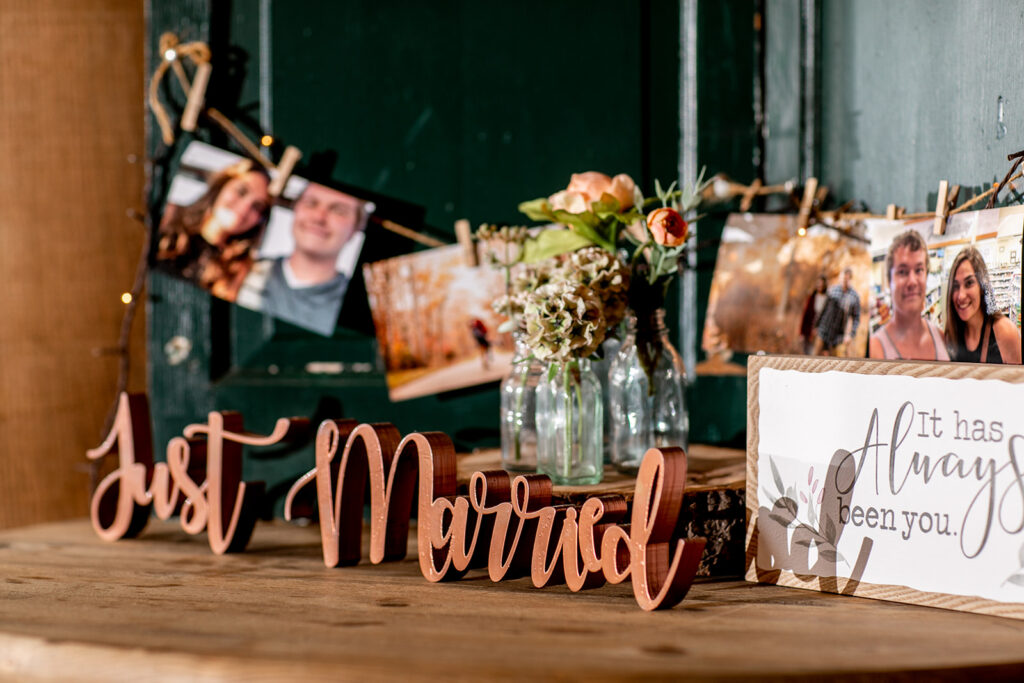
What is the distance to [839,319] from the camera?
4.23ft

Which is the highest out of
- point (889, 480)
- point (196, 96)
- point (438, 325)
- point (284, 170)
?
point (196, 96)

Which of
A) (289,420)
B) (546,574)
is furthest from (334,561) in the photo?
(546,574)

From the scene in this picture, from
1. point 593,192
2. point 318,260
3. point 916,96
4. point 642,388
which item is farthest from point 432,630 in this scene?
point 916,96

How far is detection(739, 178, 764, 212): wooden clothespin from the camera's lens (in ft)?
4.42

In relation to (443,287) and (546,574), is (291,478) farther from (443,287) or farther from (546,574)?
(546,574)

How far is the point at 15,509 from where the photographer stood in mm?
1504

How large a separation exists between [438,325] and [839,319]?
1.98 feet

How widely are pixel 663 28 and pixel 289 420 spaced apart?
32.0 inches

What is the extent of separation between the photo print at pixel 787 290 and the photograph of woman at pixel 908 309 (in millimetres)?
40

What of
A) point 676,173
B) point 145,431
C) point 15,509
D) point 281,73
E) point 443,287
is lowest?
point 15,509

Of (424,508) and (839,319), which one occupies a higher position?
(839,319)

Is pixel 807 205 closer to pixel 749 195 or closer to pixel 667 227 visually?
pixel 749 195

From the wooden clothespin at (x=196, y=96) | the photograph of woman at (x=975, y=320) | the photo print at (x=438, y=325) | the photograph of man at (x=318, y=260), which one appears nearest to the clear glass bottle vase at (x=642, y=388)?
the photo print at (x=438, y=325)

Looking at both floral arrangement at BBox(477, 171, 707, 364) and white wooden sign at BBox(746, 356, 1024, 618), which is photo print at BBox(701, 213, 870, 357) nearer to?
floral arrangement at BBox(477, 171, 707, 364)
